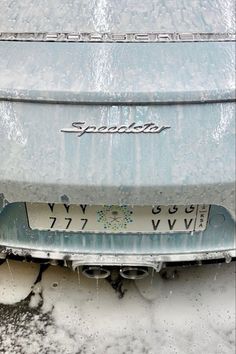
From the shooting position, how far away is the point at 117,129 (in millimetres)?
1652

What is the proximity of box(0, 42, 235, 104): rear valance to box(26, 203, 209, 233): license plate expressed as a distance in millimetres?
403

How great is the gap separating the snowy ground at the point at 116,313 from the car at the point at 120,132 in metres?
0.45

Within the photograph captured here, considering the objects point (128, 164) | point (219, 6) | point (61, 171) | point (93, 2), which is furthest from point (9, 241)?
point (219, 6)

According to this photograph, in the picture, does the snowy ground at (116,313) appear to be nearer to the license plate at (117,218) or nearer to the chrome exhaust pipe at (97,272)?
the chrome exhaust pipe at (97,272)

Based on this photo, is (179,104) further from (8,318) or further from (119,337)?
(8,318)

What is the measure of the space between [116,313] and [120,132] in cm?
106

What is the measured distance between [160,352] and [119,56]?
4.20 ft

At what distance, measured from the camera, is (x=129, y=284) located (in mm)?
2516

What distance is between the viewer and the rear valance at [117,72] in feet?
5.47

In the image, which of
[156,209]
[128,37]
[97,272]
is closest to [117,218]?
[156,209]

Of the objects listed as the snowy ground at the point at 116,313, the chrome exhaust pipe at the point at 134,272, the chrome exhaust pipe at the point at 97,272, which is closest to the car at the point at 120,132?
the chrome exhaust pipe at the point at 134,272

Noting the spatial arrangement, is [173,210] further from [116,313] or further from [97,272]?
[116,313]

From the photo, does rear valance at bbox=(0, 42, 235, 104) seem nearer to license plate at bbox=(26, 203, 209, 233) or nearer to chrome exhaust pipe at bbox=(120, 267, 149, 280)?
license plate at bbox=(26, 203, 209, 233)

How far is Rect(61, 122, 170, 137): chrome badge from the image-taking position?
65.0 inches
